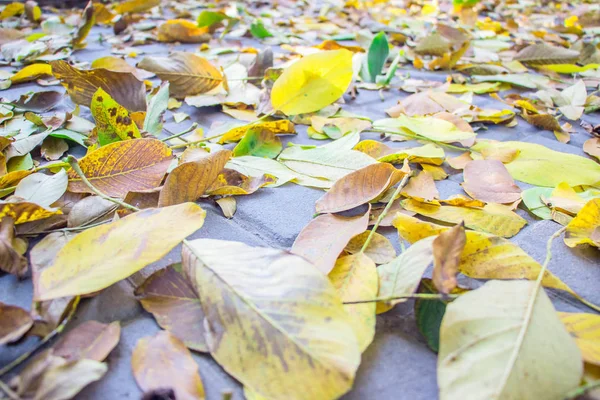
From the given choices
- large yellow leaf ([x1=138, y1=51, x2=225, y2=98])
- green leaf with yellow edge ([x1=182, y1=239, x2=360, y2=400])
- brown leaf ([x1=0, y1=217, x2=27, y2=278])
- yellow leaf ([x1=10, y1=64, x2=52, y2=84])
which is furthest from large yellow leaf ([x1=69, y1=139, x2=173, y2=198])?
yellow leaf ([x1=10, y1=64, x2=52, y2=84])

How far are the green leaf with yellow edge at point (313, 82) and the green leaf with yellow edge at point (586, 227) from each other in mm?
560

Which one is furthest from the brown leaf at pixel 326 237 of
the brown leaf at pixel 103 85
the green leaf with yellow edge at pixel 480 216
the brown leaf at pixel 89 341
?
the brown leaf at pixel 103 85

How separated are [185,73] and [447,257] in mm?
960

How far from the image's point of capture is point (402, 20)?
8.46ft

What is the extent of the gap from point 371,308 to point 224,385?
184 millimetres

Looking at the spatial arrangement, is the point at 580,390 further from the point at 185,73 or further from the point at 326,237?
the point at 185,73

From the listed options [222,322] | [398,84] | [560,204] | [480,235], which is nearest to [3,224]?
[222,322]

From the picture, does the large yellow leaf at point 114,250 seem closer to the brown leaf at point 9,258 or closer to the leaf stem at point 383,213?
the brown leaf at point 9,258

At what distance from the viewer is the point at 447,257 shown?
0.52 meters

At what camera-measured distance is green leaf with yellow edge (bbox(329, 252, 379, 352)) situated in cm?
49

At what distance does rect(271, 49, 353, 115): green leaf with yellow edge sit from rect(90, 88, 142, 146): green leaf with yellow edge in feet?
1.16

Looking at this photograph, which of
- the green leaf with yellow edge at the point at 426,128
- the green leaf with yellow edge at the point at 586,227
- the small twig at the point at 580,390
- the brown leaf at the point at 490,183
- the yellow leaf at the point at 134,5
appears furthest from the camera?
the yellow leaf at the point at 134,5

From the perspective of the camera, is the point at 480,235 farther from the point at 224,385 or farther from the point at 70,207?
the point at 70,207

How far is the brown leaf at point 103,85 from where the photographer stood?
3.26 feet
